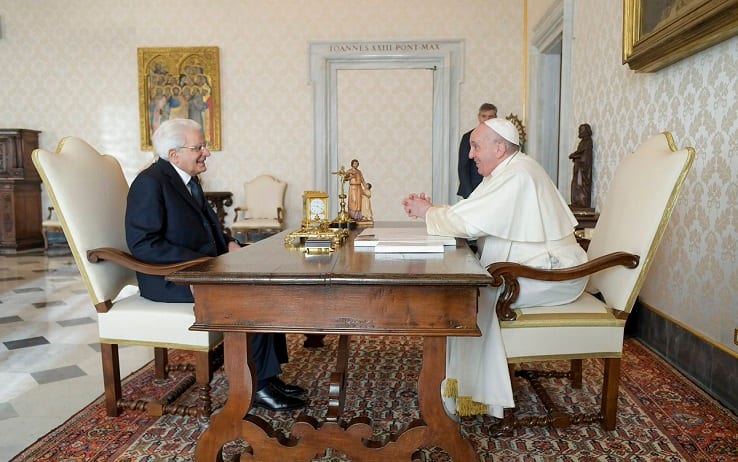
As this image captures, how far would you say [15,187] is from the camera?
8922mm

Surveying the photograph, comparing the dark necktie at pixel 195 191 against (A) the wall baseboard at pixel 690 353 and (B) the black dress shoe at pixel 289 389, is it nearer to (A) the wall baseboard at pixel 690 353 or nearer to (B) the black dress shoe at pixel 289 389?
(B) the black dress shoe at pixel 289 389

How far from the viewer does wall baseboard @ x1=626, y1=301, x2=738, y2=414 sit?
2.88 metres

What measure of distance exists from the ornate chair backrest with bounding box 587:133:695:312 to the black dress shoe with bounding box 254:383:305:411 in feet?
5.22

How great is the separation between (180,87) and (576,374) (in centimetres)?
770

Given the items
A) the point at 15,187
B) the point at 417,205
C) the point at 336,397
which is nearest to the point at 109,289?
the point at 336,397

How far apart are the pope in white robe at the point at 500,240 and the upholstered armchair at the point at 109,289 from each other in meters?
1.15

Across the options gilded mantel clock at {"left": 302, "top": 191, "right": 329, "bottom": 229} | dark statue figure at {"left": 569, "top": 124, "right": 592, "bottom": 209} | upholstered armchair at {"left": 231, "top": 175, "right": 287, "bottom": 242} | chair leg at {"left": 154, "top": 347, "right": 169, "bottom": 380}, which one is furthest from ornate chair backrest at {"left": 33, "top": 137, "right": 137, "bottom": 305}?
upholstered armchair at {"left": 231, "top": 175, "right": 287, "bottom": 242}

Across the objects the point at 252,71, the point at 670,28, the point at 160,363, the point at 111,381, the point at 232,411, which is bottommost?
the point at 160,363

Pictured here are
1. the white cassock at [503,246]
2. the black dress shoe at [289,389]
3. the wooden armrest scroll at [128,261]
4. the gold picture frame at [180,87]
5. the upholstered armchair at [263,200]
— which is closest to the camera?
the white cassock at [503,246]

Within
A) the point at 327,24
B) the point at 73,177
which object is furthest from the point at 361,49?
the point at 73,177

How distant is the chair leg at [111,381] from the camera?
273cm

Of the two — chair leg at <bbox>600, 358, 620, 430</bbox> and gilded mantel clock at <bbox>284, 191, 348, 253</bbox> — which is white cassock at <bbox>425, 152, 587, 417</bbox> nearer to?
chair leg at <bbox>600, 358, 620, 430</bbox>

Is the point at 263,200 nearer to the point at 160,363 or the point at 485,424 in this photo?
the point at 160,363

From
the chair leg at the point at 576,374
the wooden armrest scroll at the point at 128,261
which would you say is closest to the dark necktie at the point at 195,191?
the wooden armrest scroll at the point at 128,261
